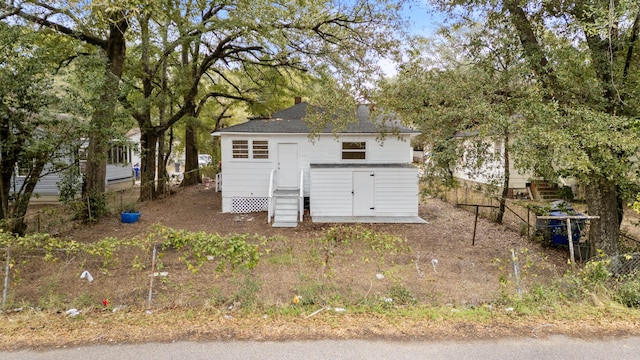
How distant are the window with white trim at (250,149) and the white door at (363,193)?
12.7 feet

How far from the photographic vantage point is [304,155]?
45.1 feet

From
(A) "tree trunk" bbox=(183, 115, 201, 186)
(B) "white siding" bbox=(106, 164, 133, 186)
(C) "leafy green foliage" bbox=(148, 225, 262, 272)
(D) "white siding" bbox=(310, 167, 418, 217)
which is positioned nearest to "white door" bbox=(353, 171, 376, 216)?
(D) "white siding" bbox=(310, 167, 418, 217)

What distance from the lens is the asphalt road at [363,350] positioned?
3.47 m

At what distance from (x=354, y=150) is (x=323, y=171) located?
2003 mm

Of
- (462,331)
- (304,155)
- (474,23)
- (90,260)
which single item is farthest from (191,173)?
(462,331)

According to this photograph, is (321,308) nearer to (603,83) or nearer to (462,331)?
(462,331)

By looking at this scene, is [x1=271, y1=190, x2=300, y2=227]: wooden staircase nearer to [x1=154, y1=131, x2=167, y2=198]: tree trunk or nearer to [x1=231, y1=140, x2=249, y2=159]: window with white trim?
[x1=231, y1=140, x2=249, y2=159]: window with white trim

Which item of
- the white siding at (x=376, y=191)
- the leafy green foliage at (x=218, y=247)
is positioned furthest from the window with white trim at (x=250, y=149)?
the leafy green foliage at (x=218, y=247)

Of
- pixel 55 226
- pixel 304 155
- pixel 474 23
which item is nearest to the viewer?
pixel 474 23

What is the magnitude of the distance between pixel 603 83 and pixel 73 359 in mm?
9879

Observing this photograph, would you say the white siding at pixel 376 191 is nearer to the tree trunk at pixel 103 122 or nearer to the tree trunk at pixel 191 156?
the tree trunk at pixel 103 122

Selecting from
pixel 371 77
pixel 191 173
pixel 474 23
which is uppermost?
pixel 474 23

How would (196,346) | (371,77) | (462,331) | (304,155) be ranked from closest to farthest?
(196,346) < (462,331) < (371,77) < (304,155)

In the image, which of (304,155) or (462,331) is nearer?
(462,331)
